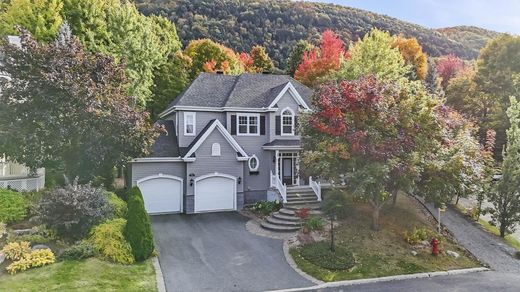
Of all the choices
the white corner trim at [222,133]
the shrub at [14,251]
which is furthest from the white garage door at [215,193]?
the shrub at [14,251]

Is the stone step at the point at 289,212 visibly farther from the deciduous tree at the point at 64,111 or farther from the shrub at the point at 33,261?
the shrub at the point at 33,261

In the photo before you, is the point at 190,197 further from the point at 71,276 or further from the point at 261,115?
the point at 71,276

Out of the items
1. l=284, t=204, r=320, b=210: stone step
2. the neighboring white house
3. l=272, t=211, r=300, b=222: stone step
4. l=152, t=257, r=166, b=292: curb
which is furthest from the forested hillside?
l=152, t=257, r=166, b=292: curb

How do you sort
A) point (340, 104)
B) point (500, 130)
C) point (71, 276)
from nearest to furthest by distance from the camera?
point (71, 276) < point (340, 104) < point (500, 130)

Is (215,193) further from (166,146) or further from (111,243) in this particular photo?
(111,243)

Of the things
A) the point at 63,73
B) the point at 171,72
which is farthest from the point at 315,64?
the point at 63,73

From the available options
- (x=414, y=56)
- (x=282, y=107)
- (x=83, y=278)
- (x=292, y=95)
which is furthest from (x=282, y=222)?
(x=414, y=56)
